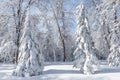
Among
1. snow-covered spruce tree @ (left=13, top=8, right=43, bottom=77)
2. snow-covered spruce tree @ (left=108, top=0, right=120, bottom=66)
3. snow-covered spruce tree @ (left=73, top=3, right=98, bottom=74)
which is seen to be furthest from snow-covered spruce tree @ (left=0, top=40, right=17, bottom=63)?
snow-covered spruce tree @ (left=108, top=0, right=120, bottom=66)

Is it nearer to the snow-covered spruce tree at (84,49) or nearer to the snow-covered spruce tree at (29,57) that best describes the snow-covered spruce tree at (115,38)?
the snow-covered spruce tree at (84,49)

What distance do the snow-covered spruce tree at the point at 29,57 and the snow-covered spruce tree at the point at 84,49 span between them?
2.97m

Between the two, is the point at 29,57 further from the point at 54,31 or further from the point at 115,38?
the point at 54,31

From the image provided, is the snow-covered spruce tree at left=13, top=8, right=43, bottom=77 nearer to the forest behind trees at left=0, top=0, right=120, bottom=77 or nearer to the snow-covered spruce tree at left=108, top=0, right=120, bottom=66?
the forest behind trees at left=0, top=0, right=120, bottom=77

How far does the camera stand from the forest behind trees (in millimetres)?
19280

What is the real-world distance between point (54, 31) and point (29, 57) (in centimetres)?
2240

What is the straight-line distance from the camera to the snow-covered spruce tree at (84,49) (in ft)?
62.4

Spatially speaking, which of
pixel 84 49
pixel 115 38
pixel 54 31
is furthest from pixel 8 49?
pixel 54 31

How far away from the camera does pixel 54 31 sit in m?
41.3

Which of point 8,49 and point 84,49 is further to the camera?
point 8,49

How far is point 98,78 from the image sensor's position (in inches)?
698

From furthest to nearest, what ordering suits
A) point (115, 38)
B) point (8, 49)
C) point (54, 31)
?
1. point (54, 31)
2. point (8, 49)
3. point (115, 38)

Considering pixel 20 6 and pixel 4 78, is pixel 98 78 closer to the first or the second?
pixel 4 78

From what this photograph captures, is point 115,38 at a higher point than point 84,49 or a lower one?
higher
